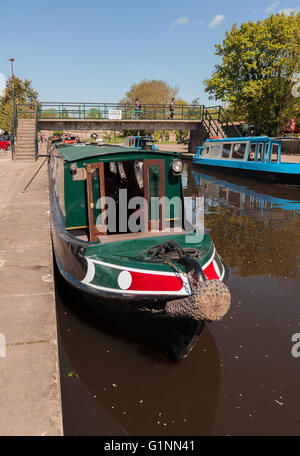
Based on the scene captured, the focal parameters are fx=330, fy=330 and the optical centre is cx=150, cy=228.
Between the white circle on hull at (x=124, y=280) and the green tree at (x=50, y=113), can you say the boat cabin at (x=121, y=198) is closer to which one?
the white circle on hull at (x=124, y=280)

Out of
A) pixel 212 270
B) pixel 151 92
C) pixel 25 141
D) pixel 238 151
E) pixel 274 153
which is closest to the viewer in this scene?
pixel 212 270

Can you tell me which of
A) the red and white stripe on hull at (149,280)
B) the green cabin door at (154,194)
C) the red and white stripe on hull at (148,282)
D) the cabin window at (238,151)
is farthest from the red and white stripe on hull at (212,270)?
the cabin window at (238,151)

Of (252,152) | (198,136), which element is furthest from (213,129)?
(252,152)

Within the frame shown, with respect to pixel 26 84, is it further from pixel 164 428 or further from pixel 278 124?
pixel 164 428

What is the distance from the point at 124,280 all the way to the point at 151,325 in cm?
63

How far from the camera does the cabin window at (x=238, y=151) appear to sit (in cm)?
2038

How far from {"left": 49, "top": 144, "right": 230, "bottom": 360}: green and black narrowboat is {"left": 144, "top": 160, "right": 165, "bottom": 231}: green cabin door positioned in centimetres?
2

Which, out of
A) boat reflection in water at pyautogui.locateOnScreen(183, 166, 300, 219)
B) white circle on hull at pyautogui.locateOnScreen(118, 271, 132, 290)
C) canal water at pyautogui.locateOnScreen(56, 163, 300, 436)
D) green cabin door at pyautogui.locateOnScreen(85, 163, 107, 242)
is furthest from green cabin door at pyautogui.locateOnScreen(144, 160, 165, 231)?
boat reflection in water at pyautogui.locateOnScreen(183, 166, 300, 219)

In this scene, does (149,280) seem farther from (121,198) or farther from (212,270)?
(121,198)

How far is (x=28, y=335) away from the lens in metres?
3.81

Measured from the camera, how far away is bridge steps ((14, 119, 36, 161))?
22531 mm

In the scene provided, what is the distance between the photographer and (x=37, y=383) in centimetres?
312

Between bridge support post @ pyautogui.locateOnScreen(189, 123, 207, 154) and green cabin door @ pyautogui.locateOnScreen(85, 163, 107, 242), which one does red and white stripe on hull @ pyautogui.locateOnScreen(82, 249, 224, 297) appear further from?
bridge support post @ pyautogui.locateOnScreen(189, 123, 207, 154)
